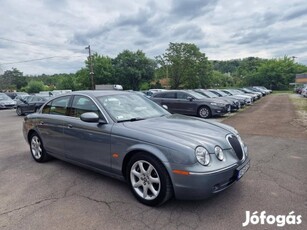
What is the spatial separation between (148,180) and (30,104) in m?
15.0

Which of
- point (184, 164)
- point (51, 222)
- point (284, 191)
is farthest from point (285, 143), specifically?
point (51, 222)

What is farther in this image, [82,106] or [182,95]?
[182,95]

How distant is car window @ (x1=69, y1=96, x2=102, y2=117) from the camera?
4.03m

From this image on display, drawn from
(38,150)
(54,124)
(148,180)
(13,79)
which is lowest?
(38,150)

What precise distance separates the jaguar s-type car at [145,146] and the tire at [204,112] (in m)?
8.59

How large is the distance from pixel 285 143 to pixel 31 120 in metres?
6.30

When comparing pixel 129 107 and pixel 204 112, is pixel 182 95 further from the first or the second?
pixel 129 107

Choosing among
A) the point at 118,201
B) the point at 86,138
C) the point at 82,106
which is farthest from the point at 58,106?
the point at 118,201

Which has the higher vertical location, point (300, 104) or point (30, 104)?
point (30, 104)

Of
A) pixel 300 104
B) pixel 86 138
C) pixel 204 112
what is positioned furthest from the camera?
pixel 300 104

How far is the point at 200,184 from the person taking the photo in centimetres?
284

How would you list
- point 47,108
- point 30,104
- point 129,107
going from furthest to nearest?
1. point 30,104
2. point 47,108
3. point 129,107

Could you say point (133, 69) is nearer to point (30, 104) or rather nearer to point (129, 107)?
point (30, 104)

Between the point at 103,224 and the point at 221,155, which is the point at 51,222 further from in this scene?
the point at 221,155
